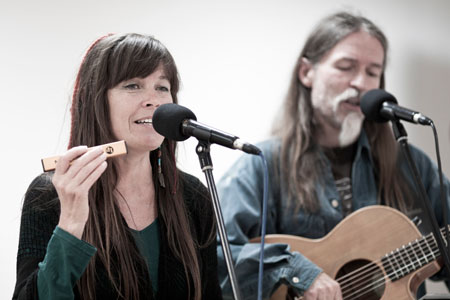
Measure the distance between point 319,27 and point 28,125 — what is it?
134cm

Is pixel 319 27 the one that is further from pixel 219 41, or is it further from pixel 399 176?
pixel 399 176

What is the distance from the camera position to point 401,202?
2.51 metres

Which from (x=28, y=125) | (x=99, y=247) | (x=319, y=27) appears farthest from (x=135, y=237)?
(x=319, y=27)

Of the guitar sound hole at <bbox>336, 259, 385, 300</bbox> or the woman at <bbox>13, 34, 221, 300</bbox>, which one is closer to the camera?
the woman at <bbox>13, 34, 221, 300</bbox>

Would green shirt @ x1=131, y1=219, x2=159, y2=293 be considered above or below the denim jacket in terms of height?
above

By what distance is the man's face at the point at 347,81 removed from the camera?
100 inches

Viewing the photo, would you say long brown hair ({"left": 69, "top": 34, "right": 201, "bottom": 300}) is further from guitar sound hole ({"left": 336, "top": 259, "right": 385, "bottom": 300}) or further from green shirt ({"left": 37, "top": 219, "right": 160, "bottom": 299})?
guitar sound hole ({"left": 336, "top": 259, "right": 385, "bottom": 300})

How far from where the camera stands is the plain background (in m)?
2.33

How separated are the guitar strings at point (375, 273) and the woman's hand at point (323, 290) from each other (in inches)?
4.9

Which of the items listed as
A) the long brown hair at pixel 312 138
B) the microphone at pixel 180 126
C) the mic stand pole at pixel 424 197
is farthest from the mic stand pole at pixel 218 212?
the long brown hair at pixel 312 138

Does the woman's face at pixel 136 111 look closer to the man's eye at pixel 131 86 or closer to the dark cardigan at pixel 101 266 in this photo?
the man's eye at pixel 131 86

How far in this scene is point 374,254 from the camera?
2.22 meters

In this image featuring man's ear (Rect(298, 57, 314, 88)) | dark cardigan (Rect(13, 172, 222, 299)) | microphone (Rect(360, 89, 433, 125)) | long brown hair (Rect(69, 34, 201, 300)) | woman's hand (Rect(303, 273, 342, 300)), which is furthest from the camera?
man's ear (Rect(298, 57, 314, 88))

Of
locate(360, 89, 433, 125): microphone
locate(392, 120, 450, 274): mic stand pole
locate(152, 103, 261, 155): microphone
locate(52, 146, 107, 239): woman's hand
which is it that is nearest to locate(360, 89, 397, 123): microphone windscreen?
locate(360, 89, 433, 125): microphone
